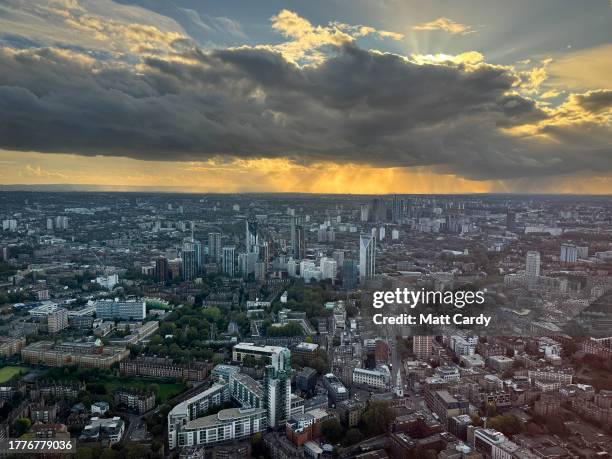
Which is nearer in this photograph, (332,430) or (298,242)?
(332,430)

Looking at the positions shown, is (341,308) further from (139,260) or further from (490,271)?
(139,260)

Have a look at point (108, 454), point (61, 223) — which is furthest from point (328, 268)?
point (61, 223)

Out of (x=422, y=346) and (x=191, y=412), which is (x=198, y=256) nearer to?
(x=422, y=346)

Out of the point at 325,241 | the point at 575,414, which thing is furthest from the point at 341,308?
the point at 325,241

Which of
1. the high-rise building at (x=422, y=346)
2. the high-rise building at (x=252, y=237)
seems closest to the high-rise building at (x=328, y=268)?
the high-rise building at (x=252, y=237)

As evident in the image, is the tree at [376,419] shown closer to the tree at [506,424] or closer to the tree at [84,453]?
the tree at [506,424]

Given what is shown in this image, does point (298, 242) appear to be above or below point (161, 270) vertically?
above

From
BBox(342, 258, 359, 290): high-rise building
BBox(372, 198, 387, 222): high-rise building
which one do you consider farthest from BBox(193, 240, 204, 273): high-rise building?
BBox(372, 198, 387, 222): high-rise building
